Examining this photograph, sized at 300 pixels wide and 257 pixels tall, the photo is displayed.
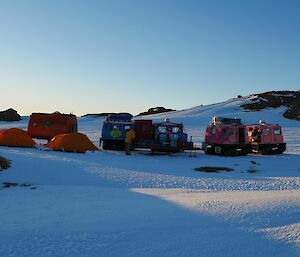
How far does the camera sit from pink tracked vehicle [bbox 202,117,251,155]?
81.5 feet

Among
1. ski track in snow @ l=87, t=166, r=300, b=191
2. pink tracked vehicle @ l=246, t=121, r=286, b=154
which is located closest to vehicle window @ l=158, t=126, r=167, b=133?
pink tracked vehicle @ l=246, t=121, r=286, b=154

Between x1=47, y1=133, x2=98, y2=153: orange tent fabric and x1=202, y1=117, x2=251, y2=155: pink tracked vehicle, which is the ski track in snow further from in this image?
x1=202, y1=117, x2=251, y2=155: pink tracked vehicle

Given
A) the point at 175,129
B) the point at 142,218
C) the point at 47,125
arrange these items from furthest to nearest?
the point at 47,125 → the point at 175,129 → the point at 142,218

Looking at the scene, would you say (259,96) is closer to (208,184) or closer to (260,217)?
(208,184)

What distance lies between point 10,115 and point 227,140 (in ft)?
148

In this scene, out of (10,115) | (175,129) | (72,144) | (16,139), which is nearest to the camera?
(72,144)

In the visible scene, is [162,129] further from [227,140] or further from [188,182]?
[188,182]

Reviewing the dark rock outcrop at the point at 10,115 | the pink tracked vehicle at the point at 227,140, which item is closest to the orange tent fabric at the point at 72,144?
the pink tracked vehicle at the point at 227,140

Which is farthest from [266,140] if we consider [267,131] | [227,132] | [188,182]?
[188,182]

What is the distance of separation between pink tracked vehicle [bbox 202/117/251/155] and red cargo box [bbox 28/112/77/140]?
342 inches

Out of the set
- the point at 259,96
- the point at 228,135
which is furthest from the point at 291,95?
the point at 228,135

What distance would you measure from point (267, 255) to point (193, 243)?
37.8 inches

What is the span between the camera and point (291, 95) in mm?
74750

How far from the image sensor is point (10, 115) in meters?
63.1
